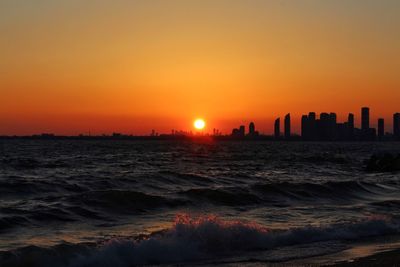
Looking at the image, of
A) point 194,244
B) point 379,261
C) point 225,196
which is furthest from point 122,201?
point 379,261

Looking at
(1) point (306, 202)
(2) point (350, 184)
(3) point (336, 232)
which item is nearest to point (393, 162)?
(2) point (350, 184)

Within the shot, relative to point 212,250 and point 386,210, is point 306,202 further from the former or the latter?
point 212,250

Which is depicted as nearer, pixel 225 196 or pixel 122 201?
pixel 122 201

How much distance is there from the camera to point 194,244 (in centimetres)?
1285

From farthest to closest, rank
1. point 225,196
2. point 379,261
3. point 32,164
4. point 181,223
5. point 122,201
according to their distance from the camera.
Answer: point 32,164 → point 225,196 → point 122,201 → point 181,223 → point 379,261

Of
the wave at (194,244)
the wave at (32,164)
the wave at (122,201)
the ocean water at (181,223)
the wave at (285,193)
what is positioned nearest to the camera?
the wave at (194,244)

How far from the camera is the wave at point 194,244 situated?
11391 millimetres

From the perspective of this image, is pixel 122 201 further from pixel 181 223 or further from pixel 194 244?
pixel 194 244

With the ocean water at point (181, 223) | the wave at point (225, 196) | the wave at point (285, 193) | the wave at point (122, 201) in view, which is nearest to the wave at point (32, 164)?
the ocean water at point (181, 223)

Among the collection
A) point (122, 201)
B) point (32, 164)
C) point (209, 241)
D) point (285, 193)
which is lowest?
point (209, 241)

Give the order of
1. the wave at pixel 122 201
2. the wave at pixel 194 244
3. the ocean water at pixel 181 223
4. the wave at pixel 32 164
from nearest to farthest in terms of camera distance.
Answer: the wave at pixel 194 244 → the ocean water at pixel 181 223 → the wave at pixel 122 201 → the wave at pixel 32 164

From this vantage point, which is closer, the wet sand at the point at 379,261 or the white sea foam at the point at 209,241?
the wet sand at the point at 379,261

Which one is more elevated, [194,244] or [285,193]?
[285,193]

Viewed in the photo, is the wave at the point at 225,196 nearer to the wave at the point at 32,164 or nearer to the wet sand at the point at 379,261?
the wet sand at the point at 379,261
